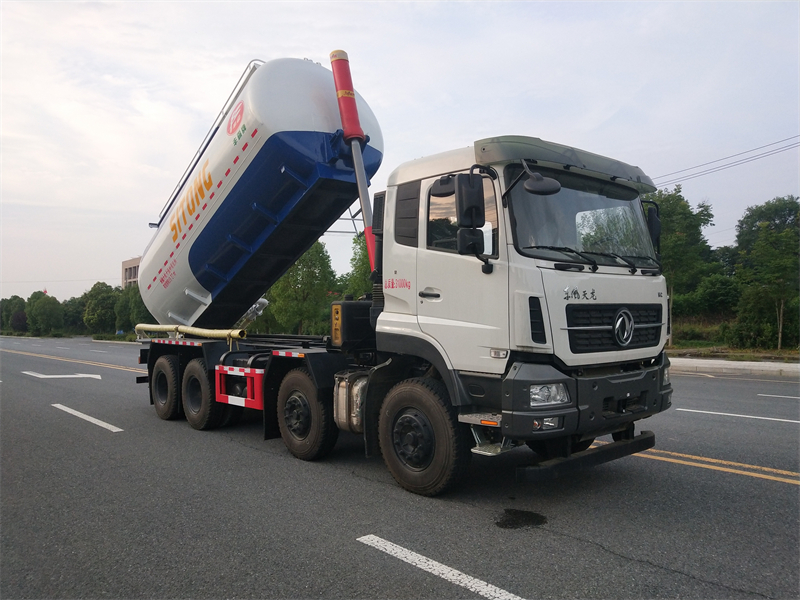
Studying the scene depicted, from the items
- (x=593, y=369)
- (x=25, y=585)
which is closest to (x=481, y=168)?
(x=593, y=369)

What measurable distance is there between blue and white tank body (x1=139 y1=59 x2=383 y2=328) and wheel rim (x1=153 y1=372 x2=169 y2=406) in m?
1.01

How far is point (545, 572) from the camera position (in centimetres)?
345

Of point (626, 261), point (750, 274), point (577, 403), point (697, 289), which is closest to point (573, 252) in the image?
point (626, 261)

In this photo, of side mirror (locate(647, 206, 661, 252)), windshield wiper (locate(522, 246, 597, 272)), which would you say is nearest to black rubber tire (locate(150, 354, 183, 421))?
windshield wiper (locate(522, 246, 597, 272))

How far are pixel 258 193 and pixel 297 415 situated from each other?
106 inches

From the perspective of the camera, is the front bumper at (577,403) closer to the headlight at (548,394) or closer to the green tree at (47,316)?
the headlight at (548,394)

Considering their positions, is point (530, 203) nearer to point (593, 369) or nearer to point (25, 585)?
point (593, 369)

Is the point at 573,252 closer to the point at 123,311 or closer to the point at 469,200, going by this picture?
the point at 469,200

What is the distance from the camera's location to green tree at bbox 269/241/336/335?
29.0 m

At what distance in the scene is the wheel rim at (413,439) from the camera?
4.79 m

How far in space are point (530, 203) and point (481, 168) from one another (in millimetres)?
472

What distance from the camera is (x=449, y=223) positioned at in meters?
4.85

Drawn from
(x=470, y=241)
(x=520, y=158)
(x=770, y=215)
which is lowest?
(x=470, y=241)

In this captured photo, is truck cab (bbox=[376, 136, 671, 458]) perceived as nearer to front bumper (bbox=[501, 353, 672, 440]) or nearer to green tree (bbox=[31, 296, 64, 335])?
front bumper (bbox=[501, 353, 672, 440])
